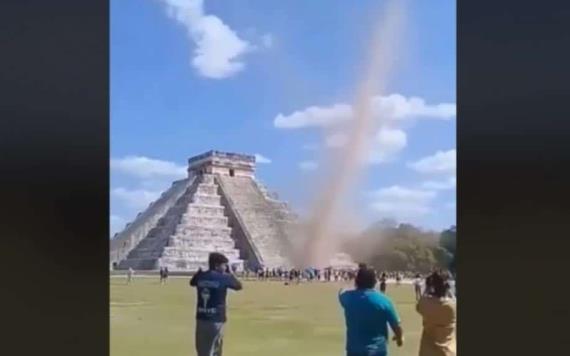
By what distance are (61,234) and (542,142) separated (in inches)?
52.9

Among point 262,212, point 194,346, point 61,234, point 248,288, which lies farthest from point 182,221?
point 61,234

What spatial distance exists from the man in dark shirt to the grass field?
0.11 m

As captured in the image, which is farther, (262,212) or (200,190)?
(200,190)

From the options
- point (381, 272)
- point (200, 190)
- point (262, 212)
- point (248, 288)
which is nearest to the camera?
point (381, 272)

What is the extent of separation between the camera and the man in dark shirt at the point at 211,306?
2.77 meters

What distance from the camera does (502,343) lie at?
6.52 feet

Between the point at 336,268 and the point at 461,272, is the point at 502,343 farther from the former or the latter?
the point at 336,268

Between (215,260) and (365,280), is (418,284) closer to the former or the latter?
(365,280)

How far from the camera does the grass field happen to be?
315cm

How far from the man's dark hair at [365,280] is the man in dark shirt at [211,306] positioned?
59cm

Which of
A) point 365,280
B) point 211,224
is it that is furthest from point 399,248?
point 211,224

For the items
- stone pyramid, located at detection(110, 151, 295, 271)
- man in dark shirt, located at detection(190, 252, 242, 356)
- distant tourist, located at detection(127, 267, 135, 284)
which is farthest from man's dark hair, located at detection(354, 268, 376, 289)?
distant tourist, located at detection(127, 267, 135, 284)

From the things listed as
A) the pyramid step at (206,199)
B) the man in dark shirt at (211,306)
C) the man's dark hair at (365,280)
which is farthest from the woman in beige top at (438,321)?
the pyramid step at (206,199)

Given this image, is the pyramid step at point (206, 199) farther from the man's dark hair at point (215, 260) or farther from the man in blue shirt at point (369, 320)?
the man in blue shirt at point (369, 320)
